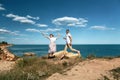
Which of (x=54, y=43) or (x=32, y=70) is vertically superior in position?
(x=54, y=43)

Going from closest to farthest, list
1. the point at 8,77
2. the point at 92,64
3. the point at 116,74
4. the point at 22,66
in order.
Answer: the point at 8,77
the point at 116,74
the point at 92,64
the point at 22,66

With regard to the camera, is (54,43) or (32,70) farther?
(54,43)

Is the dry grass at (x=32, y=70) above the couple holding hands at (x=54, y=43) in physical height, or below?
below

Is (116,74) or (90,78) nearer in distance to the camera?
(90,78)

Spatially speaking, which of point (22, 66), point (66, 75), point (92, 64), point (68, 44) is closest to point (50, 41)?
point (68, 44)

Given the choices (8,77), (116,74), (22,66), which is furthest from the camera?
(22,66)

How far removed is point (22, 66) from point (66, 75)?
14.1 feet

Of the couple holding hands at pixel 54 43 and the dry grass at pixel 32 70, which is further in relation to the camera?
the couple holding hands at pixel 54 43

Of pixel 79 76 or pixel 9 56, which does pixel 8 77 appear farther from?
pixel 9 56

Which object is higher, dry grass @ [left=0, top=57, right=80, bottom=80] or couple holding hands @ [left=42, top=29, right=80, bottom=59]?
couple holding hands @ [left=42, top=29, right=80, bottom=59]

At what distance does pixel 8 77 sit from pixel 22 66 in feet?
12.7

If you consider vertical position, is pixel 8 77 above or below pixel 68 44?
below

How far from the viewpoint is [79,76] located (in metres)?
12.1

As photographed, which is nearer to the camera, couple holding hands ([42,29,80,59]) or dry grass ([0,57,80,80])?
dry grass ([0,57,80,80])
